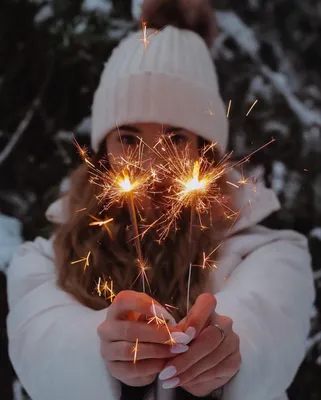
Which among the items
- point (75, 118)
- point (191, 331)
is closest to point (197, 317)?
point (191, 331)

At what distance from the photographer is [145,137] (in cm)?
47

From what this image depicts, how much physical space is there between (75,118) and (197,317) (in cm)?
43

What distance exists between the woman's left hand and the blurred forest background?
13.2 inches

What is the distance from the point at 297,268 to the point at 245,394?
0.17 metres

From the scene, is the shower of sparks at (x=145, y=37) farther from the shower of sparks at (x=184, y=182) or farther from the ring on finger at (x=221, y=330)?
the ring on finger at (x=221, y=330)

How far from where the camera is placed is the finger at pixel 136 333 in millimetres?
331

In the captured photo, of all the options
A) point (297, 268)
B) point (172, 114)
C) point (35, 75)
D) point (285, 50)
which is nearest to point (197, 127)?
point (172, 114)

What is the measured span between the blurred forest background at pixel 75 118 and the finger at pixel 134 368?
1.02 ft

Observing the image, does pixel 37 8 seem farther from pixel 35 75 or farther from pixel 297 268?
pixel 297 268

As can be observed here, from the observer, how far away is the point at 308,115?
2.46 feet

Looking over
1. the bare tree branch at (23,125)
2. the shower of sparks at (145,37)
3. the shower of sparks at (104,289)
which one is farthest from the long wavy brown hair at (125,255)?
the bare tree branch at (23,125)

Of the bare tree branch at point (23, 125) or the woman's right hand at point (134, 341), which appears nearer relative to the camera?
the woman's right hand at point (134, 341)

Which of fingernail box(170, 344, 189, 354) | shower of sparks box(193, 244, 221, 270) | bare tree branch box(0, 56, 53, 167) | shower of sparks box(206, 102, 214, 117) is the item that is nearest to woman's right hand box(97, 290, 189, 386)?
fingernail box(170, 344, 189, 354)

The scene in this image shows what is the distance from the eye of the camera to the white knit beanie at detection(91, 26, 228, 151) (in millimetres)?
488
